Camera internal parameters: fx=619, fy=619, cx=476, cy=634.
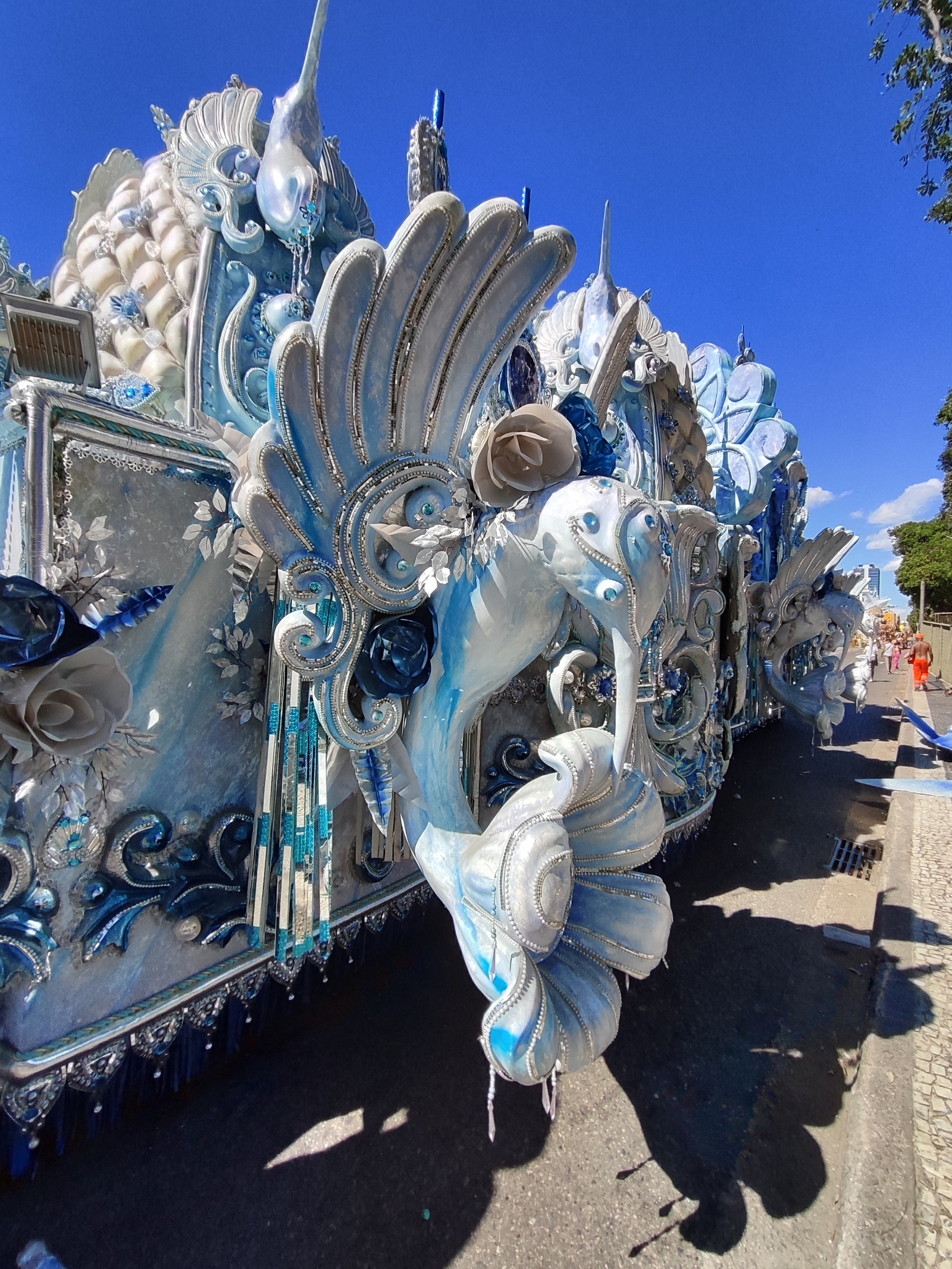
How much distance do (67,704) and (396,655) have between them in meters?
0.78

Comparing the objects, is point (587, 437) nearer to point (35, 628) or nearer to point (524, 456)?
point (524, 456)

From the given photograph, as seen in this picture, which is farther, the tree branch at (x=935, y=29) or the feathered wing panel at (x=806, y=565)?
the tree branch at (x=935, y=29)

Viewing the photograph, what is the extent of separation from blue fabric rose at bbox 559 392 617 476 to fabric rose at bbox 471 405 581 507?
125 mm

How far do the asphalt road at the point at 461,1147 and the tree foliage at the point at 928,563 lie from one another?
26.6m

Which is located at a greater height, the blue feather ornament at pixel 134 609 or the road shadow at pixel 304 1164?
the blue feather ornament at pixel 134 609

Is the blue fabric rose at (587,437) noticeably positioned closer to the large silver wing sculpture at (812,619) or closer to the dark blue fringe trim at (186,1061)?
the dark blue fringe trim at (186,1061)

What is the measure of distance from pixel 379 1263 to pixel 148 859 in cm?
120

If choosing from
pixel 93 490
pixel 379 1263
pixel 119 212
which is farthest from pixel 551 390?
pixel 379 1263

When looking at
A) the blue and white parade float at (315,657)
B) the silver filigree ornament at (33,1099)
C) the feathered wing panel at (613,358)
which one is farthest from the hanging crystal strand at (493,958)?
the feathered wing panel at (613,358)

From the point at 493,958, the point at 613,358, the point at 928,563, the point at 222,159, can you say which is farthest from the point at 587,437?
the point at 928,563

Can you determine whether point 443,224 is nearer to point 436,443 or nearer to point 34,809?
point 436,443

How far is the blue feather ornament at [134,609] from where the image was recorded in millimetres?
1543

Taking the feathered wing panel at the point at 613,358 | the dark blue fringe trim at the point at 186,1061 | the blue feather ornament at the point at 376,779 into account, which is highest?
the feathered wing panel at the point at 613,358

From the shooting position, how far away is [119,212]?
2.97 metres
